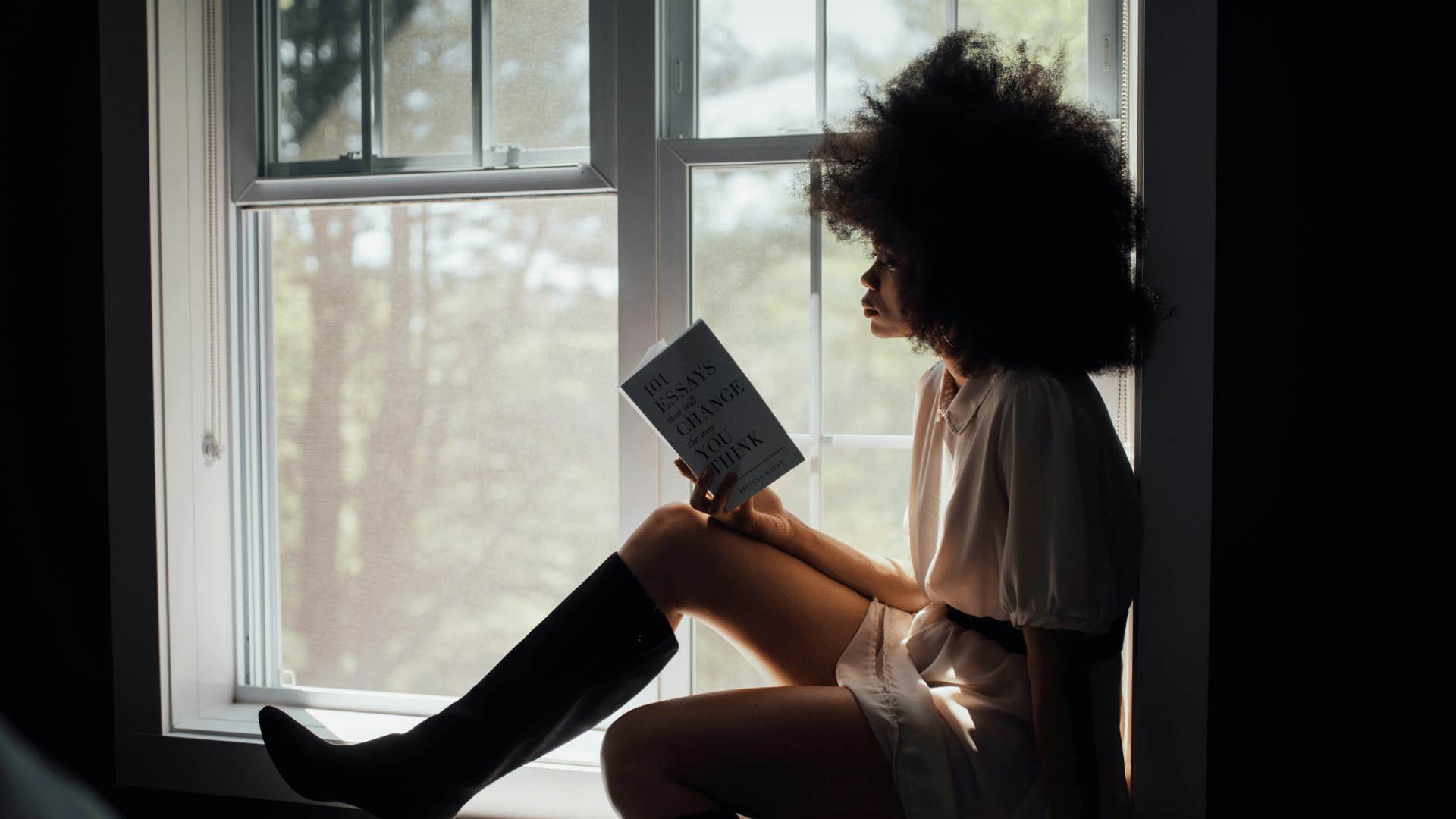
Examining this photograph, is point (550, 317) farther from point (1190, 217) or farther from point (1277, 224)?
point (1277, 224)

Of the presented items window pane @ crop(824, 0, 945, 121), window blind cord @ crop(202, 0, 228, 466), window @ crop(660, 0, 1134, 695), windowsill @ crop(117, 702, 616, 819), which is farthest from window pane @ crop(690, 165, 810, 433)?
window blind cord @ crop(202, 0, 228, 466)

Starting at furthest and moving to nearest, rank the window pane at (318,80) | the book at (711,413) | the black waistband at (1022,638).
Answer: the window pane at (318,80) → the book at (711,413) → the black waistband at (1022,638)

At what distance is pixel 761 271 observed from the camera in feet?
4.55

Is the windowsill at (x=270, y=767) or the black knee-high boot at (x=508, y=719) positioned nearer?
the black knee-high boot at (x=508, y=719)

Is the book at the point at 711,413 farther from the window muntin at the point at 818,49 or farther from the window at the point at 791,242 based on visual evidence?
the window muntin at the point at 818,49

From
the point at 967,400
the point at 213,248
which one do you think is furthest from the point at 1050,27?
the point at 213,248

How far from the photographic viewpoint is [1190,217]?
1145 millimetres

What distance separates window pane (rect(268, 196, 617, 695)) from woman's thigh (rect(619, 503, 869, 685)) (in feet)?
1.49

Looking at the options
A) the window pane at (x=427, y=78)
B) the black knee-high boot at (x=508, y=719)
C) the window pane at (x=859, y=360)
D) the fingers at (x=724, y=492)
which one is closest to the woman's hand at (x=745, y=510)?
the fingers at (x=724, y=492)

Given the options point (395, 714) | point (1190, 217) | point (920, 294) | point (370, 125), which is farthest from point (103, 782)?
point (1190, 217)

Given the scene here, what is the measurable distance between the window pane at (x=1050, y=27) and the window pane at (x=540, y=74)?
0.67 metres

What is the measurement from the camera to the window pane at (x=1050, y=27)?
51.3 inches

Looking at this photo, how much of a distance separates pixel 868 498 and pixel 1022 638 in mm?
429

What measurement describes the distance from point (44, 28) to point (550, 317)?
1.04 meters
